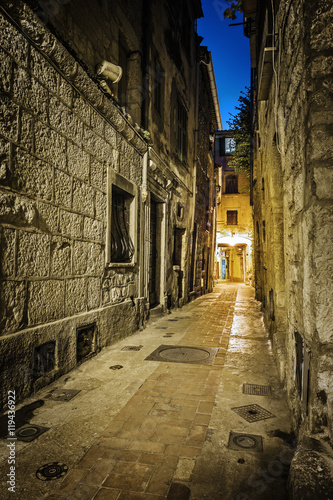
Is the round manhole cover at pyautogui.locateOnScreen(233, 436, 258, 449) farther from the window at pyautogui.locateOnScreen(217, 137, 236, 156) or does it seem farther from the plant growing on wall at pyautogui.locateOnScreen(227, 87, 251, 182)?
the window at pyautogui.locateOnScreen(217, 137, 236, 156)

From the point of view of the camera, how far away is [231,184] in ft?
93.4

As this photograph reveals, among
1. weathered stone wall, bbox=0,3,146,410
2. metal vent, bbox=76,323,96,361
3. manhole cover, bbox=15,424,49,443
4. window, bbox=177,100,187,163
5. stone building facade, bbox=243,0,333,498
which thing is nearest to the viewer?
stone building facade, bbox=243,0,333,498

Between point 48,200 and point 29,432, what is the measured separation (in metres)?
2.11

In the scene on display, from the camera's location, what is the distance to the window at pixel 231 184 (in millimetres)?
28294

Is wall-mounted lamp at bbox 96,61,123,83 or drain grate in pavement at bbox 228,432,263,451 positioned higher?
wall-mounted lamp at bbox 96,61,123,83

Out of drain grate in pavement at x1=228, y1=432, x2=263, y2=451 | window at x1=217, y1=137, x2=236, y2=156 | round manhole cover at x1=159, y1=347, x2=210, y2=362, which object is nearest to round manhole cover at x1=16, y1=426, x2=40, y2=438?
drain grate in pavement at x1=228, y1=432, x2=263, y2=451

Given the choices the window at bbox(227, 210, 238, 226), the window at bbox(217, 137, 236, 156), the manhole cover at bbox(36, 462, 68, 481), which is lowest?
the manhole cover at bbox(36, 462, 68, 481)

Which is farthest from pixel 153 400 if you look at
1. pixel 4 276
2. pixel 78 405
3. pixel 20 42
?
pixel 20 42

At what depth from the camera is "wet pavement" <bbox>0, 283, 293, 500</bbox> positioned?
181 cm

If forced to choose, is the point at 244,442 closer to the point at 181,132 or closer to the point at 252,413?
the point at 252,413

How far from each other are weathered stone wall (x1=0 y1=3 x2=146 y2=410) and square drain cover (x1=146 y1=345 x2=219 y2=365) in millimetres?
798

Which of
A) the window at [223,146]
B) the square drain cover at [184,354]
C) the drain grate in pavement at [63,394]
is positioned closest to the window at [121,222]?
the square drain cover at [184,354]

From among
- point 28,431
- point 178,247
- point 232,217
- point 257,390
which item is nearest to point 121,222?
point 257,390

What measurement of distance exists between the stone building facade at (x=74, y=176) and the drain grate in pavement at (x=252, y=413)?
6.18 ft
